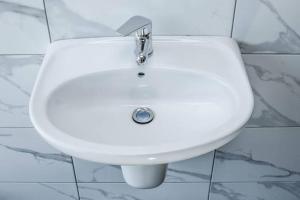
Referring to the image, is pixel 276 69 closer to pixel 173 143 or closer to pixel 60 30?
pixel 173 143

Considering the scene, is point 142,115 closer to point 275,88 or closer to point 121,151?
point 121,151

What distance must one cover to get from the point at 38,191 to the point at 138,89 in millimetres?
675

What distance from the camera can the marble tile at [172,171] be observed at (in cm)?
129

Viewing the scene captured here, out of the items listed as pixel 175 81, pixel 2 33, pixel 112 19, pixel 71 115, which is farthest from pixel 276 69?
pixel 2 33

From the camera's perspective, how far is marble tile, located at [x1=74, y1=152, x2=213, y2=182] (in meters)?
1.29

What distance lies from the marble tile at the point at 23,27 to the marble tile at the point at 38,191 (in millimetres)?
554

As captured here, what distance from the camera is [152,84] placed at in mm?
971

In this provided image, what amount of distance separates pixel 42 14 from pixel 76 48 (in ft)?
0.40

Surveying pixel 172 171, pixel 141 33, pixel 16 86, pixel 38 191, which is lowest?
pixel 38 191

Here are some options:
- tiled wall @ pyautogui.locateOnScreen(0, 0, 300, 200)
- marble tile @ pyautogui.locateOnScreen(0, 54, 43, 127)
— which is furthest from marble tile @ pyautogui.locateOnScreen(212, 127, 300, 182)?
marble tile @ pyautogui.locateOnScreen(0, 54, 43, 127)

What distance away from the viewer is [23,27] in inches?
39.3

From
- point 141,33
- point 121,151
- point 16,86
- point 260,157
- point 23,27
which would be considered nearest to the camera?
point 121,151

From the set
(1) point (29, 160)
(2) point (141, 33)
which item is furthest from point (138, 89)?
(1) point (29, 160)

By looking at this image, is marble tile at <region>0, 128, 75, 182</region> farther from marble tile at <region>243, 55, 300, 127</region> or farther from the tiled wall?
marble tile at <region>243, 55, 300, 127</region>
